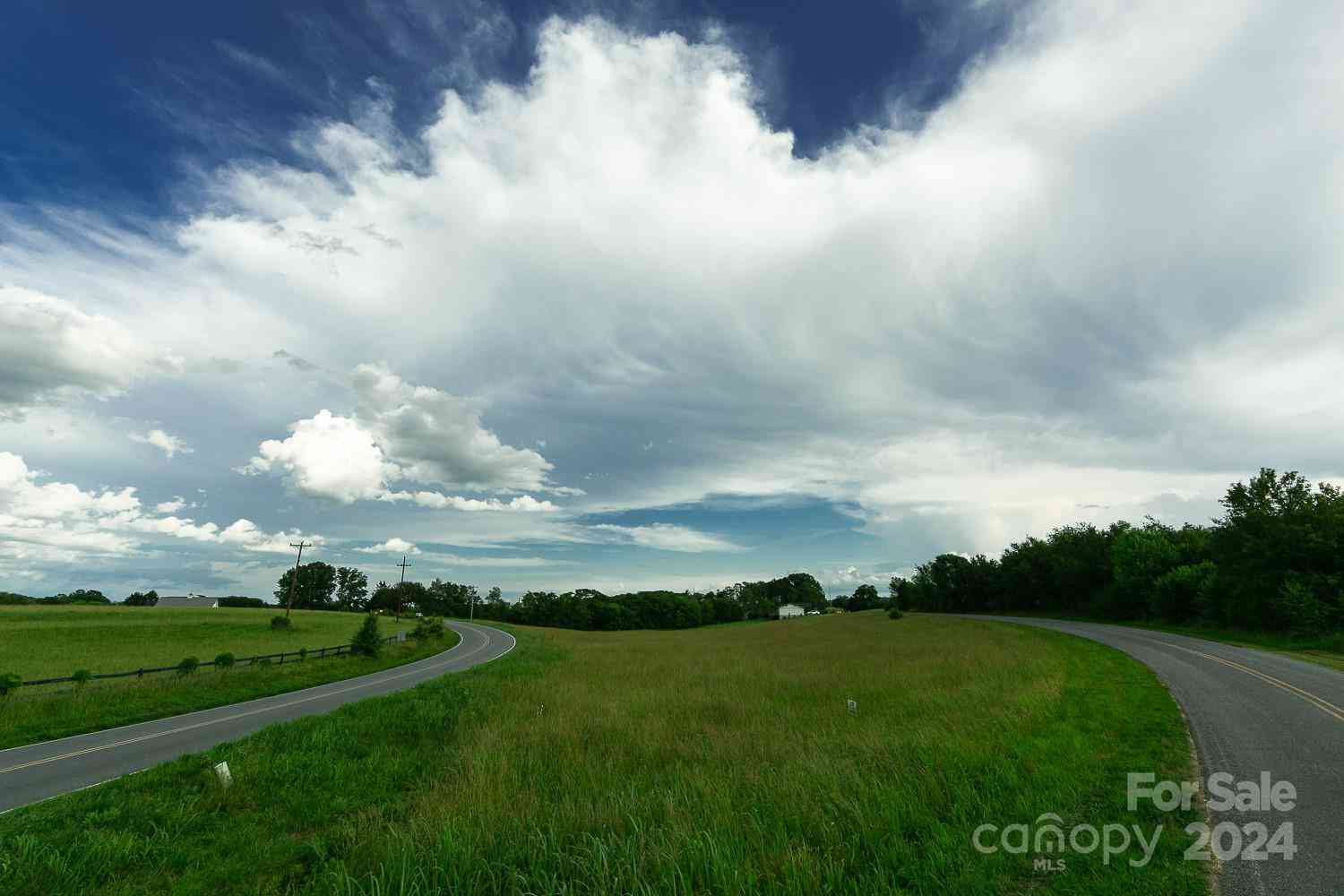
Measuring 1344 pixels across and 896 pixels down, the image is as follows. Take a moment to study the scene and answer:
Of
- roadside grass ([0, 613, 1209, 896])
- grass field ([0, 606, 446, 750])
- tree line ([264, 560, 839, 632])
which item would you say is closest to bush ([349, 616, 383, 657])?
grass field ([0, 606, 446, 750])

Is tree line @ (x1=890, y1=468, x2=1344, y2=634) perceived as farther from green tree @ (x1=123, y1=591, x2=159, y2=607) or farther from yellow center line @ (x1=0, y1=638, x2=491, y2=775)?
green tree @ (x1=123, y1=591, x2=159, y2=607)

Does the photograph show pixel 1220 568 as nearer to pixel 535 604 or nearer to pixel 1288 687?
pixel 1288 687

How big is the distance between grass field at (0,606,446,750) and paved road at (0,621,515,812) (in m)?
1.35

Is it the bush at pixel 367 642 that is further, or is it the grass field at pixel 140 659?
the bush at pixel 367 642

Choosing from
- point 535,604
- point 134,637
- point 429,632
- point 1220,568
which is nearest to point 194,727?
point 429,632

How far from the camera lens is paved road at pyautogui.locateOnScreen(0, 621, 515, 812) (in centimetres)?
1330

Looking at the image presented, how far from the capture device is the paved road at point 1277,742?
6566mm

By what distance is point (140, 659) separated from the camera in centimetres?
4000

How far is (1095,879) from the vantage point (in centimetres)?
648

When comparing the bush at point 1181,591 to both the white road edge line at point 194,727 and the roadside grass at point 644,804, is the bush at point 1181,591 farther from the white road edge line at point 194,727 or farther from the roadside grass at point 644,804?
the white road edge line at point 194,727

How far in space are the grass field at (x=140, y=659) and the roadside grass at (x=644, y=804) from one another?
11082mm

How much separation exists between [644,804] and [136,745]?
17.1 meters

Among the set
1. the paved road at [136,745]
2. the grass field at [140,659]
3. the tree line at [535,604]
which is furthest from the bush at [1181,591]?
the tree line at [535,604]

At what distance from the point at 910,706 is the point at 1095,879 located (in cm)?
1035
